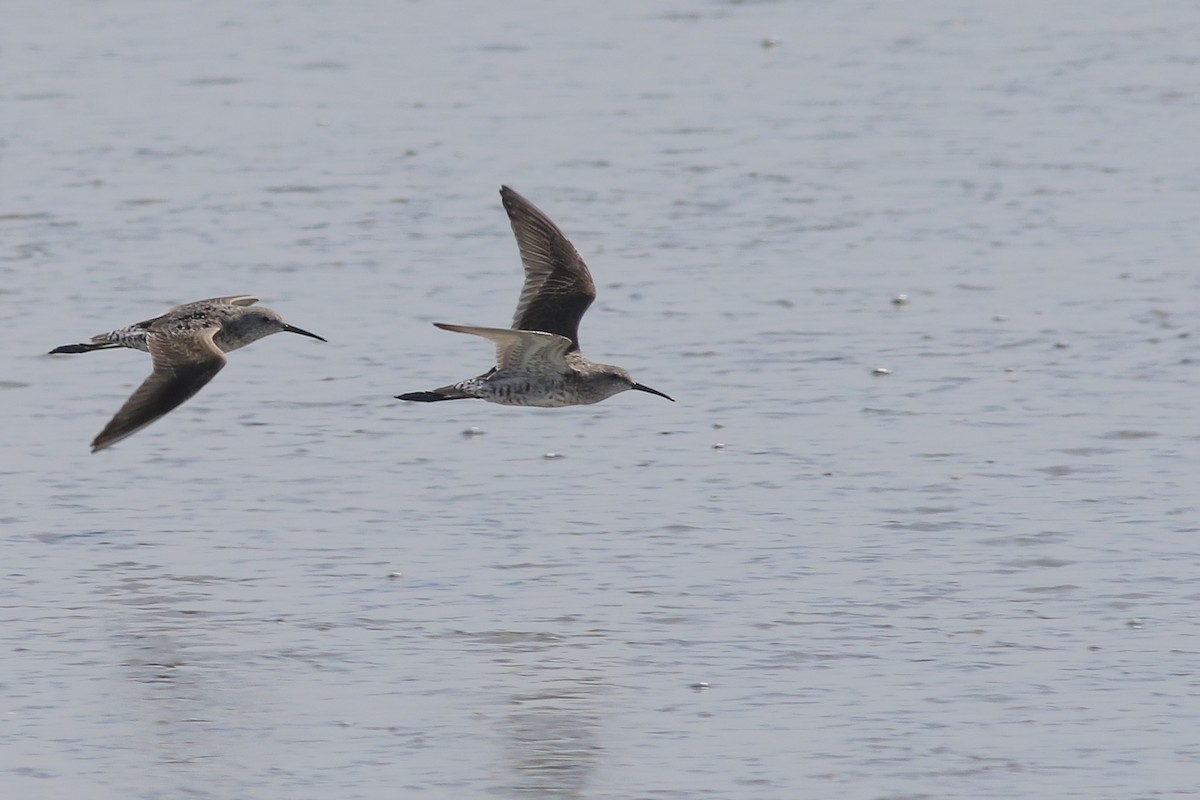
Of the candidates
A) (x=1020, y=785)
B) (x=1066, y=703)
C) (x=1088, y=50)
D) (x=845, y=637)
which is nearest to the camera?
(x=1020, y=785)

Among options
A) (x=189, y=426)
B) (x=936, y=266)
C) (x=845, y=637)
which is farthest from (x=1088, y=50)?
(x=845, y=637)

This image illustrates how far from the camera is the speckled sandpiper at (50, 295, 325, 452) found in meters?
10.4

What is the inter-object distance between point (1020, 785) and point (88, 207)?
11.4 metres

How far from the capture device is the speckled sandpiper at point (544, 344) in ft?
36.1

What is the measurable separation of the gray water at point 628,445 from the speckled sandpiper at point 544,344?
0.66 meters

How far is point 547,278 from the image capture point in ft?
39.0

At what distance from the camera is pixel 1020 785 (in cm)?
827

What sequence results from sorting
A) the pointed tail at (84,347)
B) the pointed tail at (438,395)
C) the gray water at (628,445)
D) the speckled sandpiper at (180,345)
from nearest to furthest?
the gray water at (628,445) < the speckled sandpiper at (180,345) < the pointed tail at (438,395) < the pointed tail at (84,347)

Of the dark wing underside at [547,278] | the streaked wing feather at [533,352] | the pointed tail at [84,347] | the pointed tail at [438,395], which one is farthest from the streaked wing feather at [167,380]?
the dark wing underside at [547,278]

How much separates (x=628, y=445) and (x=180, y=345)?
9.19ft

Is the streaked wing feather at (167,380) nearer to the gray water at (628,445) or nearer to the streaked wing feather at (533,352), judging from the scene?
the gray water at (628,445)

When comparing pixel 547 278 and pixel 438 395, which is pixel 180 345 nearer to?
pixel 438 395

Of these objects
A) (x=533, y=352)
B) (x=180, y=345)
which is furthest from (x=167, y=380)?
(x=533, y=352)

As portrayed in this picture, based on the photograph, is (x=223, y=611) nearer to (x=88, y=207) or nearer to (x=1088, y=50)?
(x=88, y=207)
